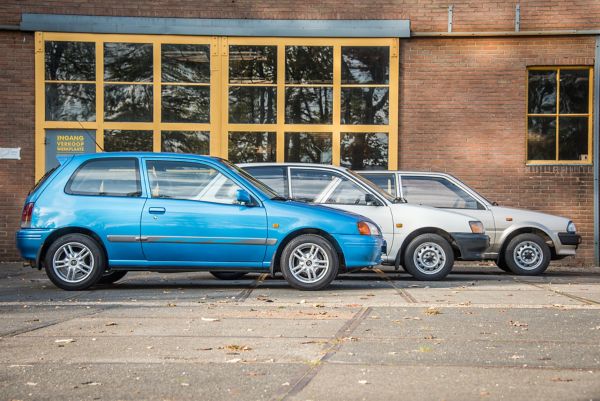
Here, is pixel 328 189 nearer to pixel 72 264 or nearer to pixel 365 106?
pixel 72 264

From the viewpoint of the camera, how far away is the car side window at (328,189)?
1463cm

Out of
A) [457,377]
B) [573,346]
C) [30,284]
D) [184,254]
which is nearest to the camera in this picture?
[457,377]

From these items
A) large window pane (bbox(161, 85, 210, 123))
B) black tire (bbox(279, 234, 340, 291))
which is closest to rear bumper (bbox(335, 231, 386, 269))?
black tire (bbox(279, 234, 340, 291))

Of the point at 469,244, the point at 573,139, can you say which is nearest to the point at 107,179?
the point at 469,244

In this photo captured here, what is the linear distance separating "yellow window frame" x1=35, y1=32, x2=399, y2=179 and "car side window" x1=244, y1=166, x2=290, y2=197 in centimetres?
510

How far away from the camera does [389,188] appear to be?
15930mm

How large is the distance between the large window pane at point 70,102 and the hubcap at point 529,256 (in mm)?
8501

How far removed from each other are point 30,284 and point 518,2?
10.8 m

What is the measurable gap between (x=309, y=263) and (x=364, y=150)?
26.9 ft

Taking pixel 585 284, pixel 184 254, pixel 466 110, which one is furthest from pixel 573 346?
pixel 466 110

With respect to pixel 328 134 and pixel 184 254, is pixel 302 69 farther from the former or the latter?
pixel 184 254

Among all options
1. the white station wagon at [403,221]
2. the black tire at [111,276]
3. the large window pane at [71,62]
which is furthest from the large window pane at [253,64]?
the black tire at [111,276]

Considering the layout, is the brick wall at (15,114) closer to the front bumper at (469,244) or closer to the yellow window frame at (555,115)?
the front bumper at (469,244)

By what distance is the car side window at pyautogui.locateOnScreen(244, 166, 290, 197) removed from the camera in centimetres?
1487
